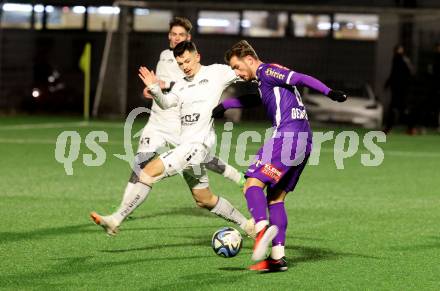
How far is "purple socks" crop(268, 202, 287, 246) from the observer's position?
8.96m

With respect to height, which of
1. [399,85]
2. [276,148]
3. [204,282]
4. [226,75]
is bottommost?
[399,85]

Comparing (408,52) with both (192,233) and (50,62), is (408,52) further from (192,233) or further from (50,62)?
(192,233)

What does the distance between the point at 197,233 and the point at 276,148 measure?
235 cm

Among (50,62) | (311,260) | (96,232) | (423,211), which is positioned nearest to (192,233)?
(96,232)

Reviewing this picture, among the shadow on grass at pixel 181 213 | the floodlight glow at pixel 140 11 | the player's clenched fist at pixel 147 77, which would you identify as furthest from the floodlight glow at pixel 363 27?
the player's clenched fist at pixel 147 77

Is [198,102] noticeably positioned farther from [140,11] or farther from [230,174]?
[140,11]

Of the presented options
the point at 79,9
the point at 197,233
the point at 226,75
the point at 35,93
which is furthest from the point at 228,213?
the point at 79,9

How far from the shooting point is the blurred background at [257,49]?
92.0 ft

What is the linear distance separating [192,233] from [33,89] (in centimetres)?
2171

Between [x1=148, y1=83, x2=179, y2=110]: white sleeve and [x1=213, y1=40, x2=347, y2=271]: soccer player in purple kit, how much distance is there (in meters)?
0.90

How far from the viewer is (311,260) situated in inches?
372

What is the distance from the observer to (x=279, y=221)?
29.7 feet

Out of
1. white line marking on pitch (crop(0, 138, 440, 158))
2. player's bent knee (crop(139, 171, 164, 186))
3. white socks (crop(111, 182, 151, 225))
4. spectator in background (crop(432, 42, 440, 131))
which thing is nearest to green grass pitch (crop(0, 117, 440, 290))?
white socks (crop(111, 182, 151, 225))

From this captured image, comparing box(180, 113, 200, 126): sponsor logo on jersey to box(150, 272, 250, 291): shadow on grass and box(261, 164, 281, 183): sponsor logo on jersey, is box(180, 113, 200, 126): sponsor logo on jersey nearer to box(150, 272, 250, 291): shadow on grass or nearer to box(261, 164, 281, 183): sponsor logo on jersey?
box(261, 164, 281, 183): sponsor logo on jersey
